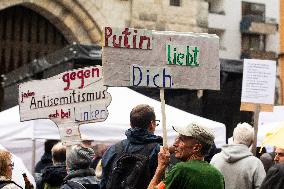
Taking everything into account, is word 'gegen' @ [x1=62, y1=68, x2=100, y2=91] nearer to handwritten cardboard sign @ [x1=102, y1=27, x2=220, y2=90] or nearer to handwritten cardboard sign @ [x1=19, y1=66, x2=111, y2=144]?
handwritten cardboard sign @ [x1=19, y1=66, x2=111, y2=144]

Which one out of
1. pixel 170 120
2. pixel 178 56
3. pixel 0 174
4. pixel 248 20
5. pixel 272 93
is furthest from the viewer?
pixel 248 20

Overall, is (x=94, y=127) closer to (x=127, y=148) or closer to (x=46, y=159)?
(x=46, y=159)

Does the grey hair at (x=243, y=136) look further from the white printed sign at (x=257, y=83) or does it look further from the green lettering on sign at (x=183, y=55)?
the white printed sign at (x=257, y=83)

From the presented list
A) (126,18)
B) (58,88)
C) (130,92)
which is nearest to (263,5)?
(126,18)

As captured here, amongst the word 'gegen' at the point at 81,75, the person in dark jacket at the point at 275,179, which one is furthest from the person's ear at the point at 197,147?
the word 'gegen' at the point at 81,75

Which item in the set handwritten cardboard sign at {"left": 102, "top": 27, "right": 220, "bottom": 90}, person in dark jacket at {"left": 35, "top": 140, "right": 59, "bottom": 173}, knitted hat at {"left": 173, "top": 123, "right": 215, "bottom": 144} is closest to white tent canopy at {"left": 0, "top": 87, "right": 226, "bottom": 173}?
person in dark jacket at {"left": 35, "top": 140, "right": 59, "bottom": 173}

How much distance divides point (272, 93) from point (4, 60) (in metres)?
10.7

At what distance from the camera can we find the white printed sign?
8312 mm

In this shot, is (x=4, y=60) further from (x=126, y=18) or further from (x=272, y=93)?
(x=272, y=93)

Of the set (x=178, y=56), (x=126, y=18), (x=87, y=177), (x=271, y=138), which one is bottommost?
(x=87, y=177)

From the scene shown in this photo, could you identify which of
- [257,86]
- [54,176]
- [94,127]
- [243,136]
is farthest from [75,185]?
[257,86]

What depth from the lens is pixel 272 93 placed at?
27.3ft

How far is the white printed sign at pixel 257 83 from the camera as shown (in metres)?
8.31

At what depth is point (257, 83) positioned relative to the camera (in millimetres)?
8383
